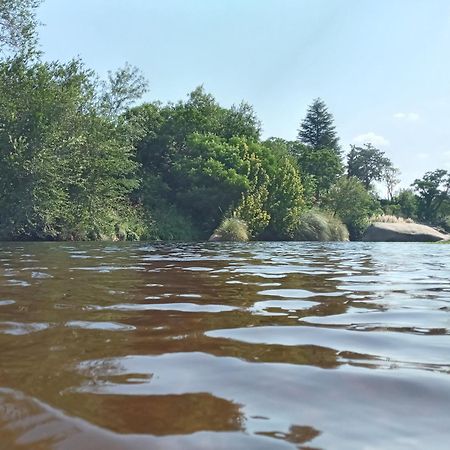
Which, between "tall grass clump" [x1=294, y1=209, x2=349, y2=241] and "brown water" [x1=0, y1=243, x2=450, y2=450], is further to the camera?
"tall grass clump" [x1=294, y1=209, x2=349, y2=241]

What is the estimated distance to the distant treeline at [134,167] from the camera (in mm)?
15711

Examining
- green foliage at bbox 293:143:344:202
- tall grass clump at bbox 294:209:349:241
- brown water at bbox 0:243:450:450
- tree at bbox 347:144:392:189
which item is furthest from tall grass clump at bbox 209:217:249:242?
tree at bbox 347:144:392:189

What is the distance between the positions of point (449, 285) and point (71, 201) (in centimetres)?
1537

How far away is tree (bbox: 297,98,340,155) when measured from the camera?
56.5 m

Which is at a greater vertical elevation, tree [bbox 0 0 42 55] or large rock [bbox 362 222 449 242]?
tree [bbox 0 0 42 55]

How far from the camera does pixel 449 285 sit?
412cm

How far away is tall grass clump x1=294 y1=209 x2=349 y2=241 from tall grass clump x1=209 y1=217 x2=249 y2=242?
4.25 m

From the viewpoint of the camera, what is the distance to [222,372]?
147 cm

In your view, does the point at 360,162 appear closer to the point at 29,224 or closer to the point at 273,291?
the point at 29,224

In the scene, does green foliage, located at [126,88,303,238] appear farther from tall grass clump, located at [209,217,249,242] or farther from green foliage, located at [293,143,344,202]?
green foliage, located at [293,143,344,202]

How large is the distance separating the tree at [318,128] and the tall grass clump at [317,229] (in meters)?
32.1

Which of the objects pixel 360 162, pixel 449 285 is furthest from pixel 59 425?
pixel 360 162

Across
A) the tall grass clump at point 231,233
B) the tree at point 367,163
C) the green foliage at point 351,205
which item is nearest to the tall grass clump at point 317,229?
the tall grass clump at point 231,233

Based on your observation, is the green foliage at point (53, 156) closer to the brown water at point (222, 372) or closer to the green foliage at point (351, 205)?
the brown water at point (222, 372)
